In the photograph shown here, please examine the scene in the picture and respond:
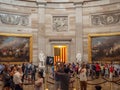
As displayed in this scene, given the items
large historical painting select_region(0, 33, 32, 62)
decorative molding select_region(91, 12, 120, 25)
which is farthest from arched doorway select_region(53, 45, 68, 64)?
decorative molding select_region(91, 12, 120, 25)

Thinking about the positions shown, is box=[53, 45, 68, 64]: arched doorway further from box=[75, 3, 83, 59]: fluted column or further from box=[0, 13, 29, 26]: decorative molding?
box=[0, 13, 29, 26]: decorative molding

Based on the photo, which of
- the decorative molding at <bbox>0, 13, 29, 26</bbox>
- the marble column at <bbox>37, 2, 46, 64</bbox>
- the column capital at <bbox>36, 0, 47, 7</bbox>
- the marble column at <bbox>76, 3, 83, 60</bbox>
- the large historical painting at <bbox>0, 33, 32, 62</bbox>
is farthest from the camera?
the column capital at <bbox>36, 0, 47, 7</bbox>

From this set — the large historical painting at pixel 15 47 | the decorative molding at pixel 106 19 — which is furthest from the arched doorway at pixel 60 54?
the decorative molding at pixel 106 19

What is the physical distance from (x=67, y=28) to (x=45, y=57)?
443 cm

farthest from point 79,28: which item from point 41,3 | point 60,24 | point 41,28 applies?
point 41,3

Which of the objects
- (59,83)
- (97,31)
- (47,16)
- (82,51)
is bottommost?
(59,83)

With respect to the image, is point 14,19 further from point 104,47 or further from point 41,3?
point 104,47

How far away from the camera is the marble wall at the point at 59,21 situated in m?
29.7

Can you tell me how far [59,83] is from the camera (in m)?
14.8

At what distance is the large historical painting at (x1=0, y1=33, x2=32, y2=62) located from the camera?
93.8 ft

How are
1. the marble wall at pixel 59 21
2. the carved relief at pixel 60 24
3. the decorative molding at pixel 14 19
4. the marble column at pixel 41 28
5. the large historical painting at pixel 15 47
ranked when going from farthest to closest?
the carved relief at pixel 60 24 < the marble column at pixel 41 28 < the marble wall at pixel 59 21 < the decorative molding at pixel 14 19 < the large historical painting at pixel 15 47

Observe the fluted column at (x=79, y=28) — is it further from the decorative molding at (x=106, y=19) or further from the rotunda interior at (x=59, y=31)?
the decorative molding at (x=106, y=19)

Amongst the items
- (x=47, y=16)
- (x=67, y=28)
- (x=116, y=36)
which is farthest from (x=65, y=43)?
(x=116, y=36)

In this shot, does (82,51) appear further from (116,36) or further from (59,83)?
(59,83)
